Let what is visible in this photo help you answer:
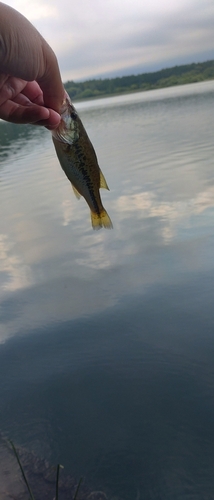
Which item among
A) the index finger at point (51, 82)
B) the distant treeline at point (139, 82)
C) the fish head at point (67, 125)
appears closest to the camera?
the index finger at point (51, 82)

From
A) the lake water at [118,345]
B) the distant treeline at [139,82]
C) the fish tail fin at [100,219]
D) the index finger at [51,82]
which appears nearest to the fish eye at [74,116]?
the index finger at [51,82]

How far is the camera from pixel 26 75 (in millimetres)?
2164

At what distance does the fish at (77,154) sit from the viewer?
2.85m

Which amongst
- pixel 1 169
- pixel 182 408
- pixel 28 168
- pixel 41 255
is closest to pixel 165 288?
pixel 182 408

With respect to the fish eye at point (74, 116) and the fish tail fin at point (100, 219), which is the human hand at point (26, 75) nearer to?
the fish eye at point (74, 116)

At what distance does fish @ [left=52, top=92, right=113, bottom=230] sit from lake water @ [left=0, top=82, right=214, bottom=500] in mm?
1945

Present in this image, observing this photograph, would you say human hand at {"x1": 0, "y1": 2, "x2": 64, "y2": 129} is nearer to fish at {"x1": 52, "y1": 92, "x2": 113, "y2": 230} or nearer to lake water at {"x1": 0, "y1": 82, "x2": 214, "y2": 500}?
fish at {"x1": 52, "y1": 92, "x2": 113, "y2": 230}

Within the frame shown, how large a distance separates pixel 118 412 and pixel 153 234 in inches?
166

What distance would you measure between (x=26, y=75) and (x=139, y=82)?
11621cm

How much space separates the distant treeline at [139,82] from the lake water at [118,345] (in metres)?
101

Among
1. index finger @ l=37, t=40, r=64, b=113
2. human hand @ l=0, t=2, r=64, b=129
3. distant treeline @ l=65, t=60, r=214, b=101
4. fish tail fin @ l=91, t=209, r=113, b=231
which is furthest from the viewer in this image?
distant treeline @ l=65, t=60, r=214, b=101

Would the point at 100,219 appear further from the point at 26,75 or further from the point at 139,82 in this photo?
the point at 139,82

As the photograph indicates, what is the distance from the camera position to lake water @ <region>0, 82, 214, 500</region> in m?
3.84

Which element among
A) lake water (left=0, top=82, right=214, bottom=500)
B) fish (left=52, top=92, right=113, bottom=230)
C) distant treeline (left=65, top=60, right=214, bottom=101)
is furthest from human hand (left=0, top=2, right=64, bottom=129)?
distant treeline (left=65, top=60, right=214, bottom=101)
